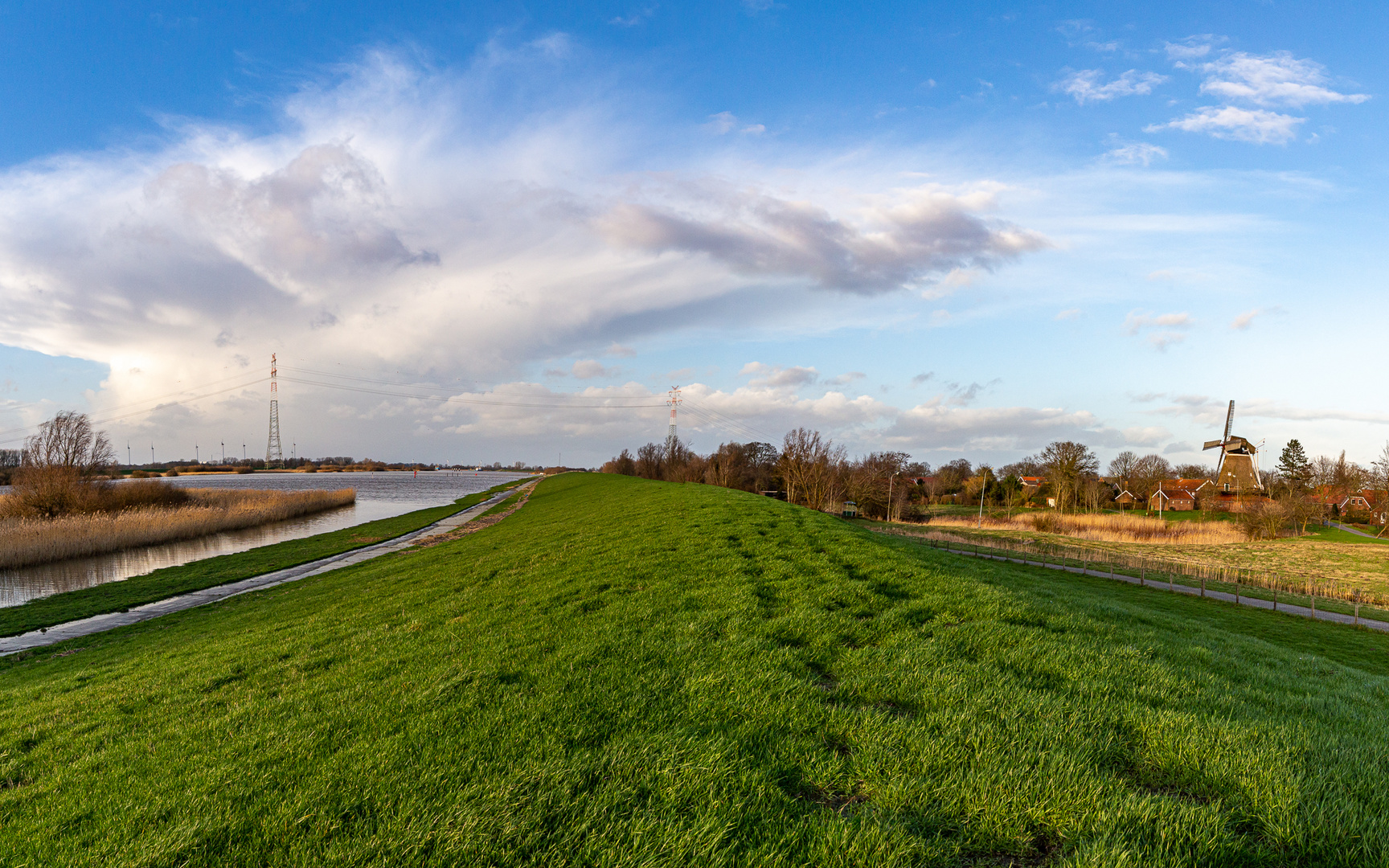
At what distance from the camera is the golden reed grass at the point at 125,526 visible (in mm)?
27094

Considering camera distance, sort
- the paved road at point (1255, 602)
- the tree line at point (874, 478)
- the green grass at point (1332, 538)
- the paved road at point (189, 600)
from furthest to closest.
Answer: the tree line at point (874, 478) < the green grass at point (1332, 538) < the paved road at point (1255, 602) < the paved road at point (189, 600)

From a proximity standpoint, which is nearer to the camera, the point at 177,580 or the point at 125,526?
the point at 177,580

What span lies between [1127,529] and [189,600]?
2538 inches

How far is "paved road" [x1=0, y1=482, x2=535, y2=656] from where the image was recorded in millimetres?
14525

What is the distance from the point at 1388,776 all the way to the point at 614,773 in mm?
5152

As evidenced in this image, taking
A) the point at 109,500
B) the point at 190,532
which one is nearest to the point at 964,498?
the point at 190,532

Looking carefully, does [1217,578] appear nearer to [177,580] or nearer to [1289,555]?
[1289,555]

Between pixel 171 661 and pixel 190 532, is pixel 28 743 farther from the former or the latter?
pixel 190 532

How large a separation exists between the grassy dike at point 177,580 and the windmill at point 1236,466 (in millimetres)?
97500

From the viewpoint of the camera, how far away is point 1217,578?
2938cm

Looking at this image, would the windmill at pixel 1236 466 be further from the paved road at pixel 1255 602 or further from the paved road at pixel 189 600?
the paved road at pixel 189 600

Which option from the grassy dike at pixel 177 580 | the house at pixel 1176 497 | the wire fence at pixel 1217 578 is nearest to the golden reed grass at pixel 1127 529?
the wire fence at pixel 1217 578

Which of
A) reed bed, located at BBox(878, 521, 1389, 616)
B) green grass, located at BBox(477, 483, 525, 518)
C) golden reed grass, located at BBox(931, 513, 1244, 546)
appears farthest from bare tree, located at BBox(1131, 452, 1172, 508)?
green grass, located at BBox(477, 483, 525, 518)

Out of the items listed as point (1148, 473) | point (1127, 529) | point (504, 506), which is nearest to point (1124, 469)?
point (1148, 473)
